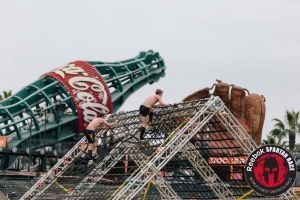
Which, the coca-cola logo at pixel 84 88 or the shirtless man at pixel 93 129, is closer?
the shirtless man at pixel 93 129

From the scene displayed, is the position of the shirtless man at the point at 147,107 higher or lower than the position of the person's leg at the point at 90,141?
higher

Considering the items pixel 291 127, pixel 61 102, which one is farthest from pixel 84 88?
pixel 291 127

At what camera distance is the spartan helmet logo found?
68.3 feet

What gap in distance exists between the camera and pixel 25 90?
66.2 meters

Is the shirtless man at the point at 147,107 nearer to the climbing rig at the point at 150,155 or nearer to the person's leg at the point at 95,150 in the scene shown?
the climbing rig at the point at 150,155

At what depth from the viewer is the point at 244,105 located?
3994 centimetres

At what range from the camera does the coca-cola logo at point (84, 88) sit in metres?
67.0

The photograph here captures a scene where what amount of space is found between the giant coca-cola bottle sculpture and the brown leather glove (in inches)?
994

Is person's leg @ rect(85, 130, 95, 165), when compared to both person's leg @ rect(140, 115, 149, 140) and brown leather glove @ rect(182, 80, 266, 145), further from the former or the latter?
brown leather glove @ rect(182, 80, 266, 145)

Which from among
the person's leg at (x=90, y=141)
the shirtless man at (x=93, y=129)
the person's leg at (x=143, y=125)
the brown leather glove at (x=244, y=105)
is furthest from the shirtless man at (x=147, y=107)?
the brown leather glove at (x=244, y=105)

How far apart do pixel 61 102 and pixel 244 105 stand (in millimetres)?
29041

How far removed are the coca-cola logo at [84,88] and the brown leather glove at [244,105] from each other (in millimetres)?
29778

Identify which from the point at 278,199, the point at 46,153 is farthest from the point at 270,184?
the point at 46,153

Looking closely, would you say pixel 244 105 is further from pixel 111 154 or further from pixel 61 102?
pixel 61 102
